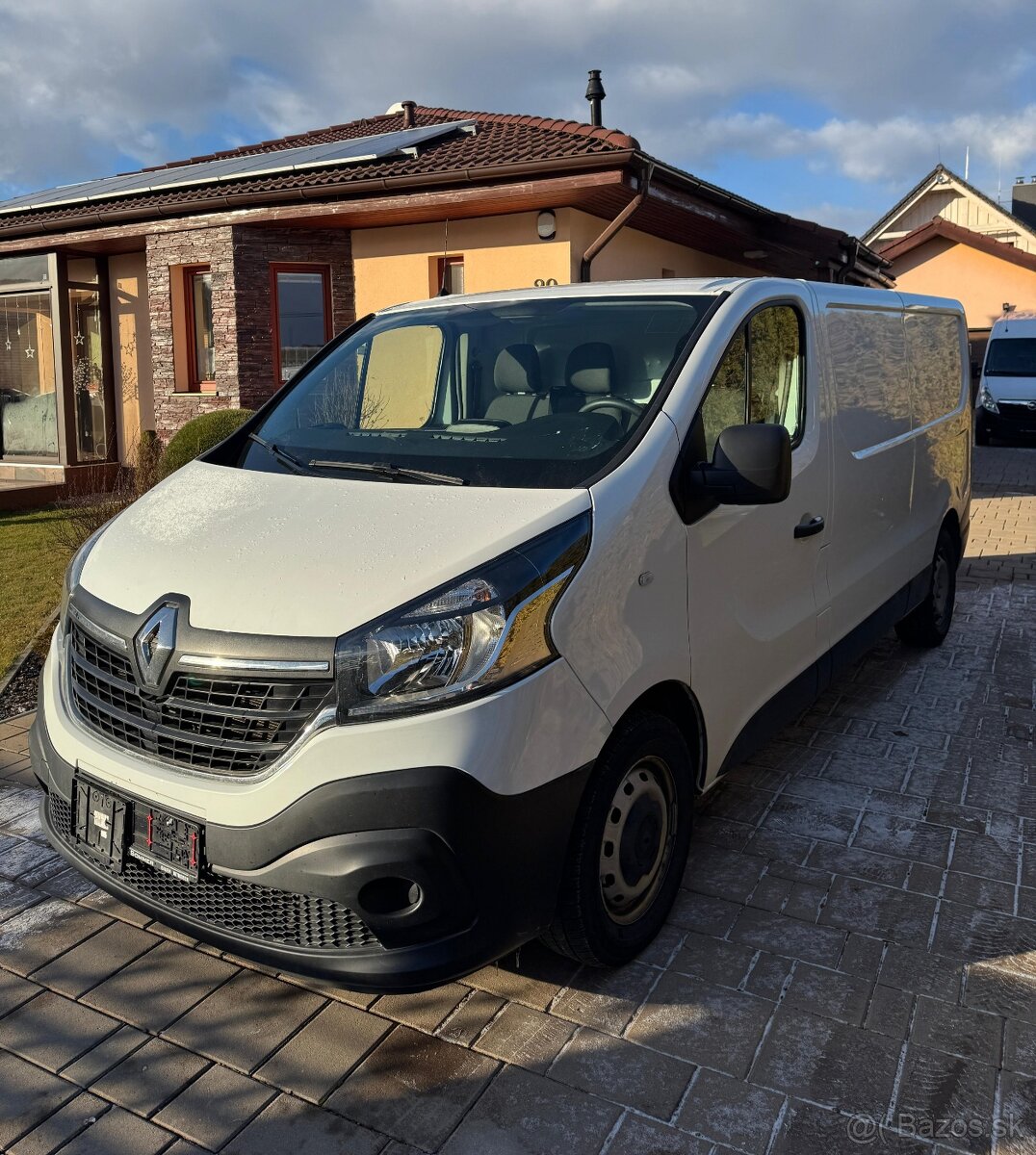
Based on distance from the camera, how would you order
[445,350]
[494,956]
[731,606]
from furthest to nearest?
1. [445,350]
2. [731,606]
3. [494,956]

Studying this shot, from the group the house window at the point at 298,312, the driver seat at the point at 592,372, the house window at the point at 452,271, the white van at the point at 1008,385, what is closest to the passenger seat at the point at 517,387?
the driver seat at the point at 592,372

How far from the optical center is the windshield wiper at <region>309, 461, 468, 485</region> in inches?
123

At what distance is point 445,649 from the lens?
98.3 inches

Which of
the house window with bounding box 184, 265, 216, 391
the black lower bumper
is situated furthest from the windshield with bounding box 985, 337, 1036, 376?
the black lower bumper

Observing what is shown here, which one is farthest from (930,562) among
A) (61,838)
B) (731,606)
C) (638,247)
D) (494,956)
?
(638,247)

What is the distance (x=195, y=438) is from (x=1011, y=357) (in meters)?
17.6

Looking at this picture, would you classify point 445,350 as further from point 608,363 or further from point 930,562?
point 930,562

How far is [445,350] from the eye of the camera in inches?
162

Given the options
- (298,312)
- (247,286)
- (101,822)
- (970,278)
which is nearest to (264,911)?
(101,822)

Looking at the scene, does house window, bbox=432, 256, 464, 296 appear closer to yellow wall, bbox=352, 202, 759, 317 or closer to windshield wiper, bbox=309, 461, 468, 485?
yellow wall, bbox=352, 202, 759, 317

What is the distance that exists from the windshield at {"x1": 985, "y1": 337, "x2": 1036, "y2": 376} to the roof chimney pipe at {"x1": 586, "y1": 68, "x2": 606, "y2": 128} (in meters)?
10.6

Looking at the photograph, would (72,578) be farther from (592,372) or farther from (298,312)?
(298,312)

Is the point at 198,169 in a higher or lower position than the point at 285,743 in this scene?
higher

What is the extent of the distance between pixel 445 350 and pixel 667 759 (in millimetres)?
1853
